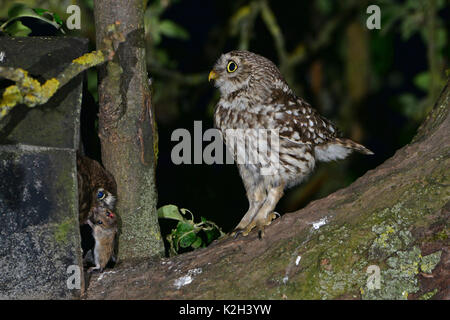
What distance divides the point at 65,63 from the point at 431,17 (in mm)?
3556

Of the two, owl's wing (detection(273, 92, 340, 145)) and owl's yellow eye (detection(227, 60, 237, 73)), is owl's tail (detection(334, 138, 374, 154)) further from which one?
owl's yellow eye (detection(227, 60, 237, 73))

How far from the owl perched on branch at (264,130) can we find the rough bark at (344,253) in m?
0.62

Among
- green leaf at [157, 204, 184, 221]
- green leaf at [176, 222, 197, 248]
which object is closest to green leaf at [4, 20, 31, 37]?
green leaf at [157, 204, 184, 221]

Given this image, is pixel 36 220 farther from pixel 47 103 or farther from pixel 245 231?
pixel 245 231

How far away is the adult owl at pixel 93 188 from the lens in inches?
110

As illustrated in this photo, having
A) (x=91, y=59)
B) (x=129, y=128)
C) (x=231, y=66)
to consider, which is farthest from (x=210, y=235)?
(x=91, y=59)

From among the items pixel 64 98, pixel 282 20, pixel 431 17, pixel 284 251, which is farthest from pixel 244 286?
pixel 282 20

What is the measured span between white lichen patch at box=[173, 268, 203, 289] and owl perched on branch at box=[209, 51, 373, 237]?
69 cm

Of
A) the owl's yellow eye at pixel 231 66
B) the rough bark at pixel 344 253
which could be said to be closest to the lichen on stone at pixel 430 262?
the rough bark at pixel 344 253

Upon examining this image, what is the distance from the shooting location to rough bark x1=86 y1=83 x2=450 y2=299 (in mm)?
2533

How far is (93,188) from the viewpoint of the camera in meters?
2.87

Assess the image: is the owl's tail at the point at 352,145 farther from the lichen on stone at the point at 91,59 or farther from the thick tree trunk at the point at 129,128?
the lichen on stone at the point at 91,59

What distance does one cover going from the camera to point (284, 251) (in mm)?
2705

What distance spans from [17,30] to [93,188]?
892 mm
